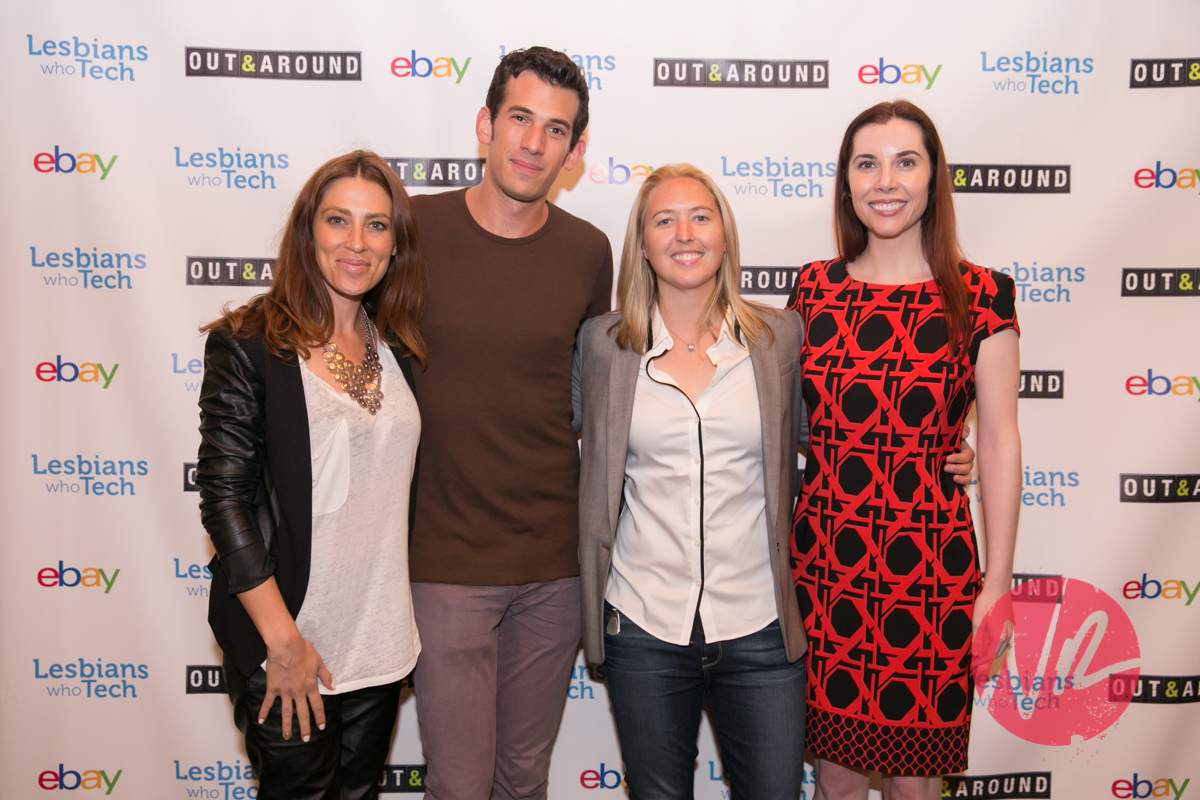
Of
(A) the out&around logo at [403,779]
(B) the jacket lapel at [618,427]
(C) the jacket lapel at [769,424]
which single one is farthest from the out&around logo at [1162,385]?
(A) the out&around logo at [403,779]

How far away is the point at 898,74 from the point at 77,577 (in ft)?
11.3

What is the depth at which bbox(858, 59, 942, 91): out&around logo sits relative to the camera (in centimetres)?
252

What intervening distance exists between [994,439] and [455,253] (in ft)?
4.85

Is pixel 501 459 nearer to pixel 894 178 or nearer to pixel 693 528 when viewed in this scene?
pixel 693 528

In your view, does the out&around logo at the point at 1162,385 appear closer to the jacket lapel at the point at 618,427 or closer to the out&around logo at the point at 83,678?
the jacket lapel at the point at 618,427

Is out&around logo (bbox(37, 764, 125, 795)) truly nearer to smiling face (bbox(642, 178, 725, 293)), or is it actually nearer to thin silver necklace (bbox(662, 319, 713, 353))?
thin silver necklace (bbox(662, 319, 713, 353))

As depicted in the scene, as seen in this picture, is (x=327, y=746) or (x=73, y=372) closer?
(x=327, y=746)

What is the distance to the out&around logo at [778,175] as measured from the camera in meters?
2.54

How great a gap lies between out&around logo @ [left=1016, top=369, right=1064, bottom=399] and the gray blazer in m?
1.25

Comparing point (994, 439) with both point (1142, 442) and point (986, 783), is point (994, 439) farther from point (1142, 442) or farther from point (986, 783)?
point (986, 783)

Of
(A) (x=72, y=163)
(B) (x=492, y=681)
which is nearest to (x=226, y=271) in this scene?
(A) (x=72, y=163)

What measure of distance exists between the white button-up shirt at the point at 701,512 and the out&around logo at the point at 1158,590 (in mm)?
1766

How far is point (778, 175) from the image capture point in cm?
255

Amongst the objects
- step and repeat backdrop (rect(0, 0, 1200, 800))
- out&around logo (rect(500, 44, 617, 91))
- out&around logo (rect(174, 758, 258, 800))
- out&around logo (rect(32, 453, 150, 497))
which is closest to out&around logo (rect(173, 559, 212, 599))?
step and repeat backdrop (rect(0, 0, 1200, 800))
